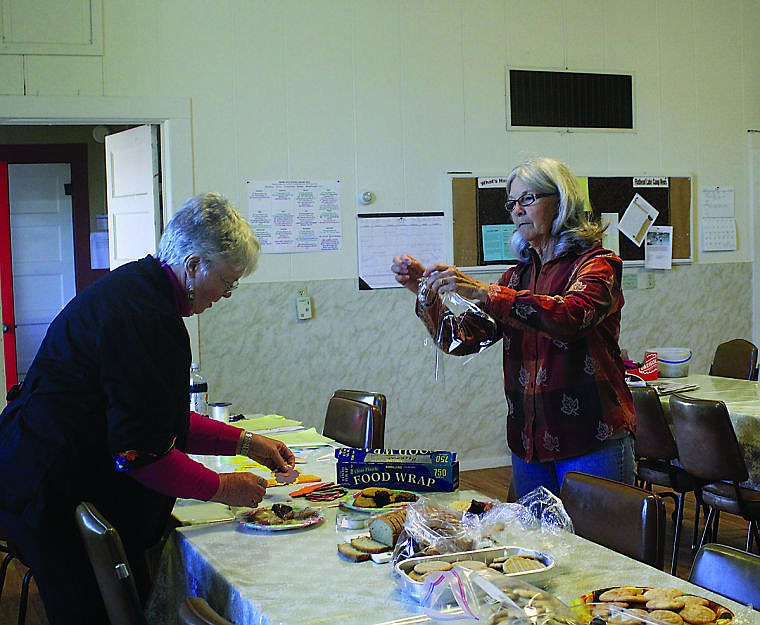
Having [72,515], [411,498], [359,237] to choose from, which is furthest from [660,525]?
[359,237]

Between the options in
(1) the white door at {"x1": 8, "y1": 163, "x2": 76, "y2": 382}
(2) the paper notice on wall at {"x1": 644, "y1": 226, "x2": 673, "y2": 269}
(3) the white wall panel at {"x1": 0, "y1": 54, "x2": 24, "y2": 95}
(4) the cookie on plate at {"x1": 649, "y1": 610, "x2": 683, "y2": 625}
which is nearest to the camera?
(4) the cookie on plate at {"x1": 649, "y1": 610, "x2": 683, "y2": 625}

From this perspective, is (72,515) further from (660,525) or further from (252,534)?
(660,525)

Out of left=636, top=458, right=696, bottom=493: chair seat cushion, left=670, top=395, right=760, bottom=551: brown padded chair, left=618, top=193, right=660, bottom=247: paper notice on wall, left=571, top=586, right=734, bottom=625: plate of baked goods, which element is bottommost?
left=636, top=458, right=696, bottom=493: chair seat cushion

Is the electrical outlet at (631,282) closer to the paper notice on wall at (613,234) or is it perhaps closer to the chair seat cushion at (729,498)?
the paper notice on wall at (613,234)

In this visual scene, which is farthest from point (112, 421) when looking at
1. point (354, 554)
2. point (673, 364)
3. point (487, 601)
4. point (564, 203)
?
point (673, 364)

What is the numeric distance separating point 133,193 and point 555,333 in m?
3.82

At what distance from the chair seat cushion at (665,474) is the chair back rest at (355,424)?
134 centimetres

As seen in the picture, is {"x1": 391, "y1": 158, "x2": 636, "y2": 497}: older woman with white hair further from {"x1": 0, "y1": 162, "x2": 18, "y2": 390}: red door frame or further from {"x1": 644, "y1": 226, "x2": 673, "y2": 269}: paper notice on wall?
{"x1": 0, "y1": 162, "x2": 18, "y2": 390}: red door frame

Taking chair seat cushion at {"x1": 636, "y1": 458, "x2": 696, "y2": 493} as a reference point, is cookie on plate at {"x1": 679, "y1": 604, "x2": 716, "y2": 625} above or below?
above

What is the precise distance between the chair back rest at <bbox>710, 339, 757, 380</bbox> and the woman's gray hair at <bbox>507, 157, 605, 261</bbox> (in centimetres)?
316

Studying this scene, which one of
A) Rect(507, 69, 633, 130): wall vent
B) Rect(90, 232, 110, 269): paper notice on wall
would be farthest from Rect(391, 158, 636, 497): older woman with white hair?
Rect(90, 232, 110, 269): paper notice on wall

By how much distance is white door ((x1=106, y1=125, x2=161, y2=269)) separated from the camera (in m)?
5.44

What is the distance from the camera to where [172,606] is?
2.19 m

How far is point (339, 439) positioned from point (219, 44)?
2.87 meters
